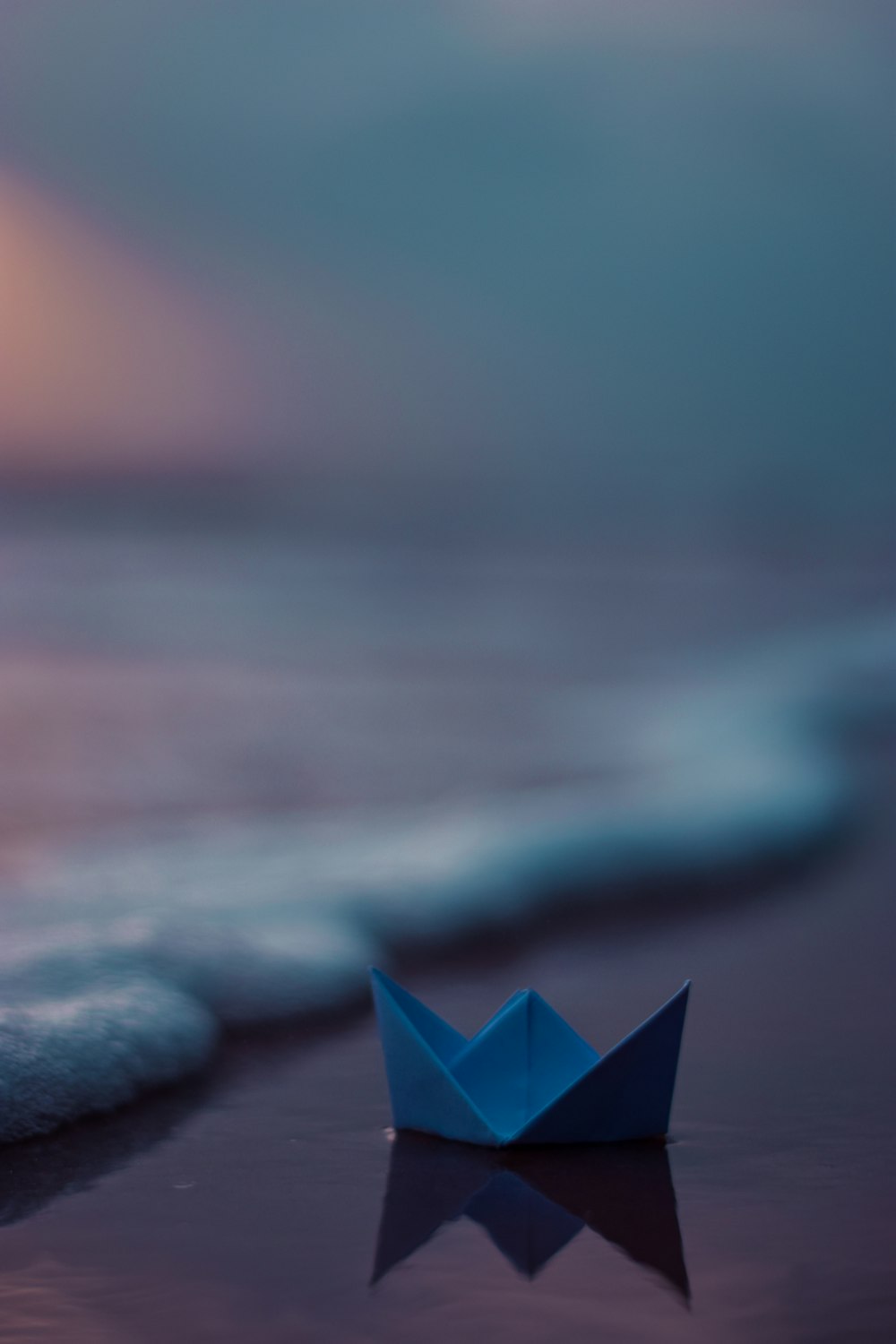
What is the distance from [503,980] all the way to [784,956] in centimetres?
31

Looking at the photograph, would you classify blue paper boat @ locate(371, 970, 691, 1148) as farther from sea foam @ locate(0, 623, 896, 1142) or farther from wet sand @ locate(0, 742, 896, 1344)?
sea foam @ locate(0, 623, 896, 1142)

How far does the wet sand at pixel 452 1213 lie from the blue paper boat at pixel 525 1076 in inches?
0.9

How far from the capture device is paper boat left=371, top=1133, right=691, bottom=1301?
36.6 inches

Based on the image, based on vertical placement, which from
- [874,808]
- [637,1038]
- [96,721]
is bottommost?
[637,1038]

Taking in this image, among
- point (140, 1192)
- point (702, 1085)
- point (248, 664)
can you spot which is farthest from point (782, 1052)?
point (248, 664)

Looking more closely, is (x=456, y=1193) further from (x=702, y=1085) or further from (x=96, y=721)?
(x=96, y=721)

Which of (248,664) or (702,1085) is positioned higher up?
(248,664)

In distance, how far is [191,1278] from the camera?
0.90 metres

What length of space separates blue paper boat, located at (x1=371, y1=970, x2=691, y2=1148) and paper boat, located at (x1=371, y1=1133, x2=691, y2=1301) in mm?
17

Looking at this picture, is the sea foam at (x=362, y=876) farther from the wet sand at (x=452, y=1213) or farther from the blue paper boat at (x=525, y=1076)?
the blue paper boat at (x=525, y=1076)

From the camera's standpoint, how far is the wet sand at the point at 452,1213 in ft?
2.76

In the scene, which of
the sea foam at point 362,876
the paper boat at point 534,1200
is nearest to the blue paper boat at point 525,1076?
the paper boat at point 534,1200

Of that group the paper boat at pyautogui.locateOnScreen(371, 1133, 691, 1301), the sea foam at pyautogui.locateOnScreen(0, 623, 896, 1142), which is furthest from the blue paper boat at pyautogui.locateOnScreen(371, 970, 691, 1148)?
the sea foam at pyautogui.locateOnScreen(0, 623, 896, 1142)

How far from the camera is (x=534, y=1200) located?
39.4 inches
